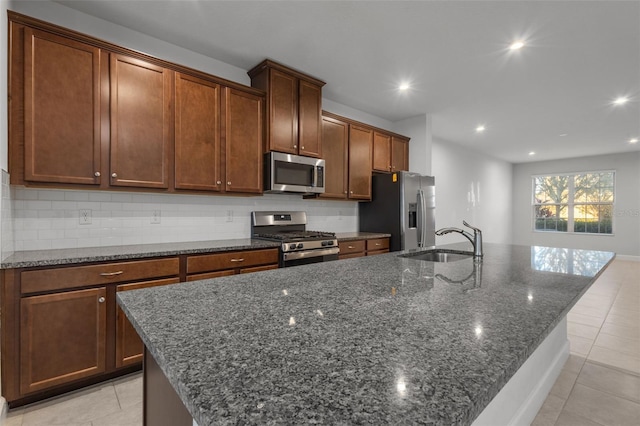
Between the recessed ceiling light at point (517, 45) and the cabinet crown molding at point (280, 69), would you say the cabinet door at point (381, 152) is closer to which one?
the cabinet crown molding at point (280, 69)

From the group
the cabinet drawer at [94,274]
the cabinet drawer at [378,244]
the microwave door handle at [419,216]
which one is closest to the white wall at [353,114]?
the microwave door handle at [419,216]

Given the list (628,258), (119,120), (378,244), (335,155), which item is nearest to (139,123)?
(119,120)

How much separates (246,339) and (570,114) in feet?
19.0

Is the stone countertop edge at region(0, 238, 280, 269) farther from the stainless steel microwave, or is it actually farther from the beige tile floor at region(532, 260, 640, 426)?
the beige tile floor at region(532, 260, 640, 426)

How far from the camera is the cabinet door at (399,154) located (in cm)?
457

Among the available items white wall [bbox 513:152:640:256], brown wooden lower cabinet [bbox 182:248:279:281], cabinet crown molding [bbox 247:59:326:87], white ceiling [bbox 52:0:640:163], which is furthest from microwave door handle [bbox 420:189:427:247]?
white wall [bbox 513:152:640:256]

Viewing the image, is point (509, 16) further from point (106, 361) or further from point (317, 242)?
point (106, 361)

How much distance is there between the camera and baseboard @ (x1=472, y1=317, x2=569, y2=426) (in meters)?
1.25

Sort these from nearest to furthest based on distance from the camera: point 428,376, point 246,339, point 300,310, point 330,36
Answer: point 428,376, point 246,339, point 300,310, point 330,36

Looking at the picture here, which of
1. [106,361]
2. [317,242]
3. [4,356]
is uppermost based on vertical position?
[317,242]

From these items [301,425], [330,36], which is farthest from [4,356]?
[330,36]

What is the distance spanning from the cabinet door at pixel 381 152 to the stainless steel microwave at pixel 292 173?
114cm

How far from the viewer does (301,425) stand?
1.26 ft

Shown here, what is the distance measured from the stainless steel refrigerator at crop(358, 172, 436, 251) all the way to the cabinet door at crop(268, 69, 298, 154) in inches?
58.2
